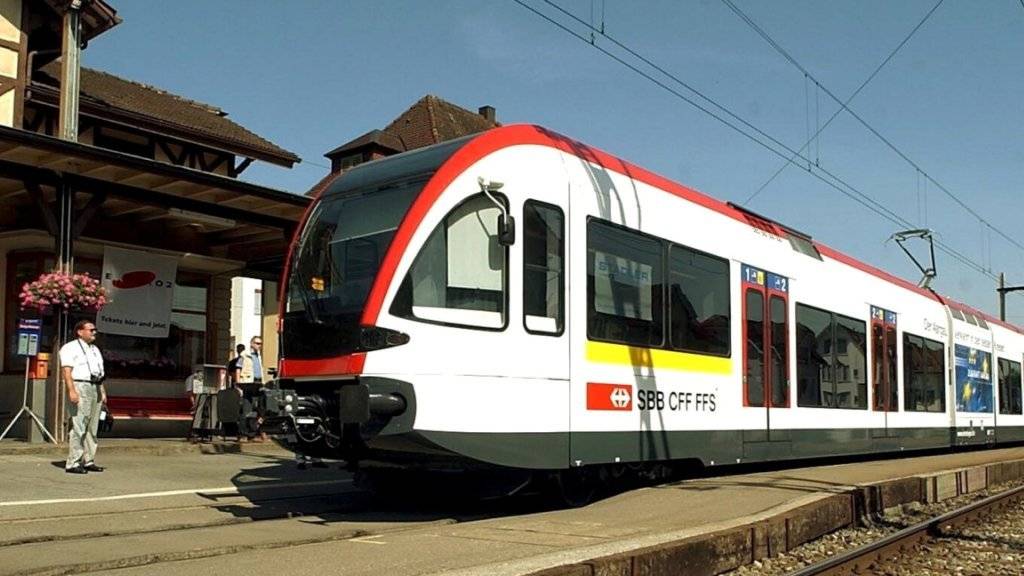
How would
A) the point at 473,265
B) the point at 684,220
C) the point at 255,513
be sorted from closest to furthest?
the point at 473,265, the point at 255,513, the point at 684,220

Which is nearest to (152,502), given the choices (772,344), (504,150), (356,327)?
(356,327)

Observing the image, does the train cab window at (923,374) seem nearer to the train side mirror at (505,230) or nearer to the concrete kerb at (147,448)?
the concrete kerb at (147,448)

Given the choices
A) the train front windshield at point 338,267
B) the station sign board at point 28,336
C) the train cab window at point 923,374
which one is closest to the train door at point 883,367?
the train cab window at point 923,374

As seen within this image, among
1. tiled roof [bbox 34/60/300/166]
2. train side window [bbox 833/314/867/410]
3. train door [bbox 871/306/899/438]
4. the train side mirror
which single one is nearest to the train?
the train side mirror

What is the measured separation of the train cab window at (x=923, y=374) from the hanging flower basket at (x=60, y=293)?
12045mm

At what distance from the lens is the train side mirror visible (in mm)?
7797

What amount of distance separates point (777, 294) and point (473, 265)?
5.35m

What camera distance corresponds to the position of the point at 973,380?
20094 millimetres

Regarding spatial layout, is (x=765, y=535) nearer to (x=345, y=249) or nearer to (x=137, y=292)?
(x=345, y=249)

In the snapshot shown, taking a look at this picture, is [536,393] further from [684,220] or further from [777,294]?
[777,294]

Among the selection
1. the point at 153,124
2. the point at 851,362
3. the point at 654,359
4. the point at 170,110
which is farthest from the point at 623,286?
the point at 170,110

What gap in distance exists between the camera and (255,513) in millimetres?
8602

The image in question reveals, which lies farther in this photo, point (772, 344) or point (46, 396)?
point (46, 396)

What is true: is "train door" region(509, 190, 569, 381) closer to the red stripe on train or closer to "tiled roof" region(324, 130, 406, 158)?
the red stripe on train
